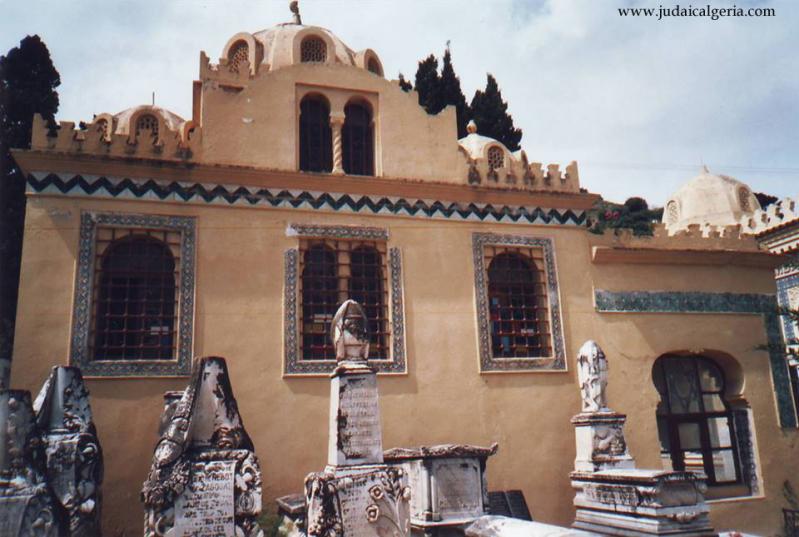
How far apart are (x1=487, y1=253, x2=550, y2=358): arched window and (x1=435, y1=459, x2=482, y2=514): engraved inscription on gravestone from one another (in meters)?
2.81

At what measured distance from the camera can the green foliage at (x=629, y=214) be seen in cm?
3597

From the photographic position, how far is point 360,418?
6.72m

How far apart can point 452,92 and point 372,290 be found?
14.5m

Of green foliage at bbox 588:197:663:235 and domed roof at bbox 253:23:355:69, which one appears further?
green foliage at bbox 588:197:663:235

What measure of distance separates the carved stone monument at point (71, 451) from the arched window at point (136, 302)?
150 centimetres

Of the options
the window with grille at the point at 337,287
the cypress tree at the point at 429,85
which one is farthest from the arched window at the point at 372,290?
the cypress tree at the point at 429,85

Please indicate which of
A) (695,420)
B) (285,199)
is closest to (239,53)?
(285,199)

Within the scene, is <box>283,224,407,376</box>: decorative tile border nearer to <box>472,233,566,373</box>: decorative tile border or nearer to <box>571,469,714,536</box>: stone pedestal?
<box>472,233,566,373</box>: decorative tile border

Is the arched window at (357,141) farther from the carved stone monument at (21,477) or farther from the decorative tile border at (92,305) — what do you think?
the carved stone monument at (21,477)

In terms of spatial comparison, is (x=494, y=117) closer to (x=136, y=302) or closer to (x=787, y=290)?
(x=787, y=290)

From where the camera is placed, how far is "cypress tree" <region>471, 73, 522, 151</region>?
73.9ft

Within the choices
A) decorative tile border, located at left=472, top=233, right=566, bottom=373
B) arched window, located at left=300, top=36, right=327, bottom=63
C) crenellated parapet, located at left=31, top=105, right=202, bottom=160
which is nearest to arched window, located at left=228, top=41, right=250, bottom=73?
arched window, located at left=300, top=36, right=327, bottom=63

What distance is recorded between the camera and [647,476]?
7.74m

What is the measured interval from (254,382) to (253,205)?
9.07 feet
